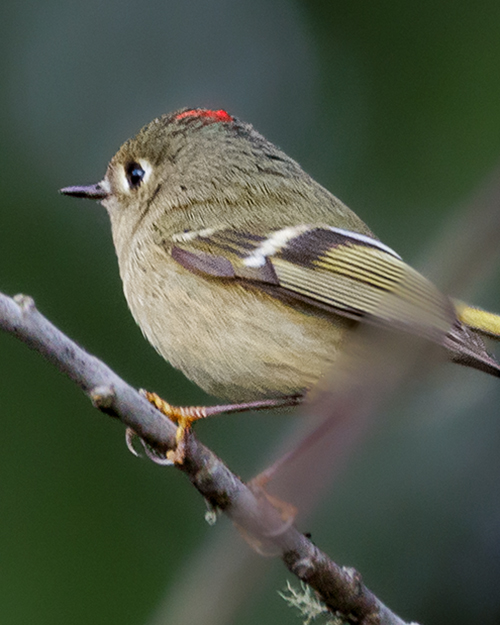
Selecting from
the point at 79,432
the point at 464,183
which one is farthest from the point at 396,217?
the point at 79,432

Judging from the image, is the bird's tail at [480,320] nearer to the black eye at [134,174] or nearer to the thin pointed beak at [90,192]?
the black eye at [134,174]

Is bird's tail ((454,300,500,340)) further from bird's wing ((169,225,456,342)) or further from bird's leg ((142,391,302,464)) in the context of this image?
bird's leg ((142,391,302,464))

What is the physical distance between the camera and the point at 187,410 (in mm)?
1638

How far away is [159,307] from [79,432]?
1366 mm

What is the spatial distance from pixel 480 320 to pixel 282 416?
0.78 m

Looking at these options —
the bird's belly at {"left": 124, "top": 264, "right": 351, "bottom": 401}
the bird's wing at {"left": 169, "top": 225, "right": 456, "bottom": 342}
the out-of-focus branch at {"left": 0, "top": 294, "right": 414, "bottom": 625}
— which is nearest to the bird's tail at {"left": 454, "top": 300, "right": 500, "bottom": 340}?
the bird's wing at {"left": 169, "top": 225, "right": 456, "bottom": 342}

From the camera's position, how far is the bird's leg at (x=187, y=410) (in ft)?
4.67

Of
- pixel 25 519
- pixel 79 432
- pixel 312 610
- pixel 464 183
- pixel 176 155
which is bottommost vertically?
pixel 25 519

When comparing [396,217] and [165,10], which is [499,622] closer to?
[396,217]

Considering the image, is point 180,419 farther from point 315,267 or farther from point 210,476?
point 315,267

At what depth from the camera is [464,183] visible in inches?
131

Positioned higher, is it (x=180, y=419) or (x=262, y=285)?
(x=262, y=285)

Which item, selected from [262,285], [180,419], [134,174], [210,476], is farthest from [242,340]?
[134,174]

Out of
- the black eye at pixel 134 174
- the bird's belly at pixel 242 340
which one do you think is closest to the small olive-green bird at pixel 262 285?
the bird's belly at pixel 242 340
